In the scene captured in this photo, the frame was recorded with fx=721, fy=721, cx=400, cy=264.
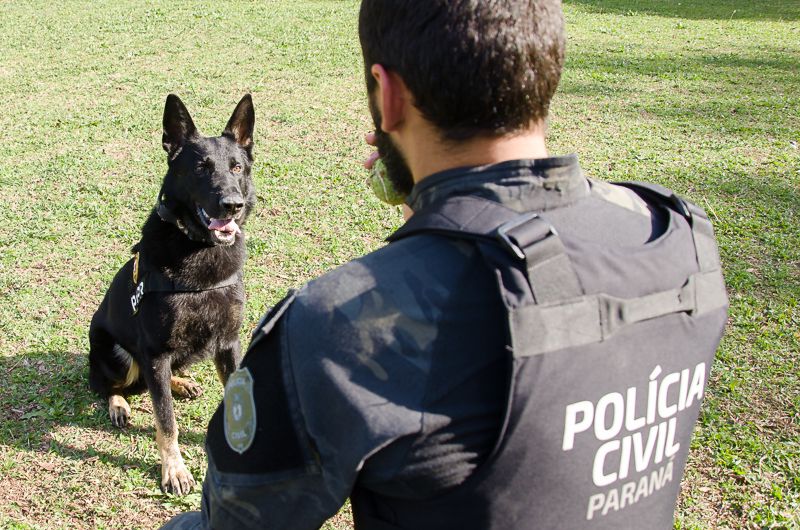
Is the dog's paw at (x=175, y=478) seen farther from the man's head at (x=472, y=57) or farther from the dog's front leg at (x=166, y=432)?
the man's head at (x=472, y=57)

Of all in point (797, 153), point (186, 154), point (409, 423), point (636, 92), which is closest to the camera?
point (409, 423)

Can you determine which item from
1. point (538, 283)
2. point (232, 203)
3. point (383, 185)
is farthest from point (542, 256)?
point (232, 203)

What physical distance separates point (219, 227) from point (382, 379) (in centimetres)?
258

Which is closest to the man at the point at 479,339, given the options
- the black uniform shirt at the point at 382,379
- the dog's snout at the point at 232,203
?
the black uniform shirt at the point at 382,379

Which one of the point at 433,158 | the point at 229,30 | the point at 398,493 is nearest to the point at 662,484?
the point at 398,493

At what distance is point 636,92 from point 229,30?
6.89 m

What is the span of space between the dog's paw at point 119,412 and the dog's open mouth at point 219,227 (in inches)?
42.8

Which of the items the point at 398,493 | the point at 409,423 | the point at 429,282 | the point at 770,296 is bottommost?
the point at 770,296

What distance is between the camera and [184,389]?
13.2 ft

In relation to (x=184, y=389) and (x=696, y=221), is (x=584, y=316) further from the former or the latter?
(x=184, y=389)

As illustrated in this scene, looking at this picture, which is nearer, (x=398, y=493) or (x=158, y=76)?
(x=398, y=493)

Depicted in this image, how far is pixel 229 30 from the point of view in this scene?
40.3 feet

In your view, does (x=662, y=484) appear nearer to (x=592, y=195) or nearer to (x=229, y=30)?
(x=592, y=195)

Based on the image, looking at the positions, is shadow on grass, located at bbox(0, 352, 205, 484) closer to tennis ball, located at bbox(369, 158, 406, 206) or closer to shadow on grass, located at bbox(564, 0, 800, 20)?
tennis ball, located at bbox(369, 158, 406, 206)
